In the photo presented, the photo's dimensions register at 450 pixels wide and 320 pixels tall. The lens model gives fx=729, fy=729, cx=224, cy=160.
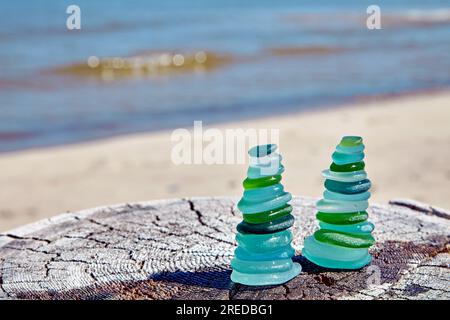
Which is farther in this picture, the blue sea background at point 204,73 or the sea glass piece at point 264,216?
the blue sea background at point 204,73

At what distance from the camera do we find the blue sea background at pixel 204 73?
31.0ft

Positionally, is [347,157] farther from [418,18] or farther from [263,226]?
[418,18]

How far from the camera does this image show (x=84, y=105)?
402 inches

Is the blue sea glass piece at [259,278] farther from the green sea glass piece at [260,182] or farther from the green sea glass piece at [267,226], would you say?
the green sea glass piece at [260,182]

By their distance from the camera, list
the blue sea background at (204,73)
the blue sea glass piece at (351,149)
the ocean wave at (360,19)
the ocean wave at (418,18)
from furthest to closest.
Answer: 1. the ocean wave at (418,18)
2. the ocean wave at (360,19)
3. the blue sea background at (204,73)
4. the blue sea glass piece at (351,149)

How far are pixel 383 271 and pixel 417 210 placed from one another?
0.79m

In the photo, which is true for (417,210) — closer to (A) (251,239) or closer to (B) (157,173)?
(A) (251,239)

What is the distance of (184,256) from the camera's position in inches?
109

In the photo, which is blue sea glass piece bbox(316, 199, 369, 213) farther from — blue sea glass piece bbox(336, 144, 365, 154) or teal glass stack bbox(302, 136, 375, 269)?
blue sea glass piece bbox(336, 144, 365, 154)

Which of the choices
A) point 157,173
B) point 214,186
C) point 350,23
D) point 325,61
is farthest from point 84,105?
point 350,23

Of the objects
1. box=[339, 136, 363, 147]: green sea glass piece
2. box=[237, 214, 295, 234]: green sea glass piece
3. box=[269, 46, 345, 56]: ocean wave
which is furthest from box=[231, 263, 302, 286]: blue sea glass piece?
box=[269, 46, 345, 56]: ocean wave

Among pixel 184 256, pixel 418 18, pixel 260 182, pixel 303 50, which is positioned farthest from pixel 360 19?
pixel 260 182

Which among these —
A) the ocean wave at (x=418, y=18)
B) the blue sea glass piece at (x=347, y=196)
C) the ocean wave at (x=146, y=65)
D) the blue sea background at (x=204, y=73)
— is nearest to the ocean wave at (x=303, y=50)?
the blue sea background at (x=204, y=73)

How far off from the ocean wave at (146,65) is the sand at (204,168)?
15.7 ft
